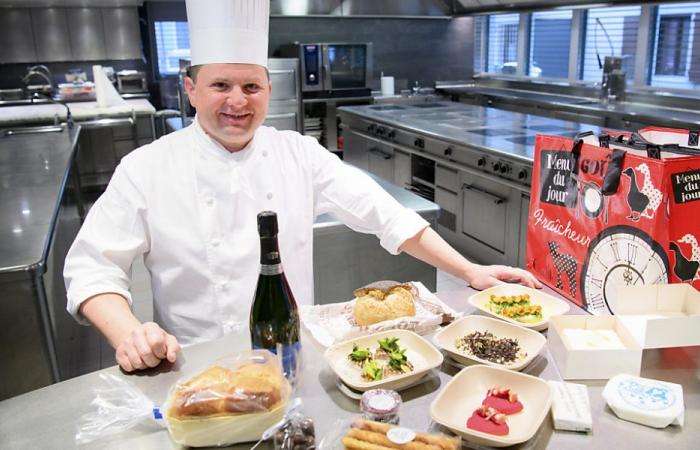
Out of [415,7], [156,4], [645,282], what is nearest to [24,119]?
[156,4]

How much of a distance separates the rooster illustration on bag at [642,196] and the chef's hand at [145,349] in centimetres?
95

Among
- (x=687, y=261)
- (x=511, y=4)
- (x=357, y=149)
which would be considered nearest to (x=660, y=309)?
(x=687, y=261)

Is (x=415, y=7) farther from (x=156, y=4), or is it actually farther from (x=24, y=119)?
(x=24, y=119)

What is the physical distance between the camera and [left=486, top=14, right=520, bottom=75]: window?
7.20 metres

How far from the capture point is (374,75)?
7.82 meters

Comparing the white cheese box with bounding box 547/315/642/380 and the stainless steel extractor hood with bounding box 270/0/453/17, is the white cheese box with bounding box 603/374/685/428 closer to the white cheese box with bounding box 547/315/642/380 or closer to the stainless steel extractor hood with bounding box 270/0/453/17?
the white cheese box with bounding box 547/315/642/380

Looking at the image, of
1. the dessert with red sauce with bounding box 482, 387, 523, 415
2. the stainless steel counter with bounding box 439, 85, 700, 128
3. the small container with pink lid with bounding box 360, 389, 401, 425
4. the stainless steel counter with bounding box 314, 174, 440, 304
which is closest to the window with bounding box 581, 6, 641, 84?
the stainless steel counter with bounding box 439, 85, 700, 128

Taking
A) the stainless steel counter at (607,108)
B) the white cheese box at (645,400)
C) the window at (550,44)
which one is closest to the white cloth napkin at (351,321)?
the white cheese box at (645,400)

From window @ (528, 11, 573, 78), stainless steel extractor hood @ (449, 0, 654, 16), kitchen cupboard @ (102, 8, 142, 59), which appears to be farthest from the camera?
kitchen cupboard @ (102, 8, 142, 59)

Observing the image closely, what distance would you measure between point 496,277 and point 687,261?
447 mm

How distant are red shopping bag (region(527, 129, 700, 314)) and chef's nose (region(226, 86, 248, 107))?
71cm

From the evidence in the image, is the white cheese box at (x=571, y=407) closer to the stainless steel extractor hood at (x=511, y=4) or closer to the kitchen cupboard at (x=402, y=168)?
the kitchen cupboard at (x=402, y=168)

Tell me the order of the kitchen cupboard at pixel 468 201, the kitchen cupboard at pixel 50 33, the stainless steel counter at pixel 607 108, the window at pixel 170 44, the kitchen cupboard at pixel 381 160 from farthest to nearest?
the window at pixel 170 44, the kitchen cupboard at pixel 50 33, the kitchen cupboard at pixel 381 160, the stainless steel counter at pixel 607 108, the kitchen cupboard at pixel 468 201

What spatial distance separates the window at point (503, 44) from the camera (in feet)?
23.6
